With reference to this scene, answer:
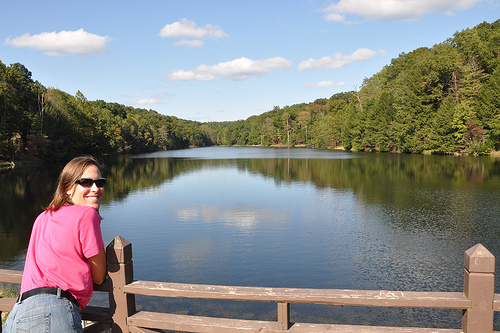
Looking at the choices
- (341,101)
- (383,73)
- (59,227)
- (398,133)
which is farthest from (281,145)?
(59,227)

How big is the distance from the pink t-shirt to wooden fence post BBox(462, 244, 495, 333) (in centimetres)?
292

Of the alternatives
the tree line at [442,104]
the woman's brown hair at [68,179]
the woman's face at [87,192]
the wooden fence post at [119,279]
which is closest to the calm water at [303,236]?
the wooden fence post at [119,279]

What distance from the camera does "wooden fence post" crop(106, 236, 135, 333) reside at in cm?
297

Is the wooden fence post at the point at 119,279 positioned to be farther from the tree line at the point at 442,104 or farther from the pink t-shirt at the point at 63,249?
the tree line at the point at 442,104

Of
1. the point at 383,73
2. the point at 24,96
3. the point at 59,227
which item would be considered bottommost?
the point at 59,227

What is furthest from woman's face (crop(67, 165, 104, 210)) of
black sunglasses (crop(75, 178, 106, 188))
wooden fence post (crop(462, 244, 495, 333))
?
wooden fence post (crop(462, 244, 495, 333))

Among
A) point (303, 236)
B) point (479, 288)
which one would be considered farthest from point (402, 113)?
point (479, 288)

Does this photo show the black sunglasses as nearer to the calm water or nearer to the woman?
the woman

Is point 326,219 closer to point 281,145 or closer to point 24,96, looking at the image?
point 24,96

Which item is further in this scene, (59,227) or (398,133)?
(398,133)

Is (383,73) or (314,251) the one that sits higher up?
(383,73)

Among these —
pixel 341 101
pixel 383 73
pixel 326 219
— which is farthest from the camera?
pixel 341 101

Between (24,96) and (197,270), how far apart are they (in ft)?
195

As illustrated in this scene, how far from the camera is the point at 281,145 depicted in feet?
499
